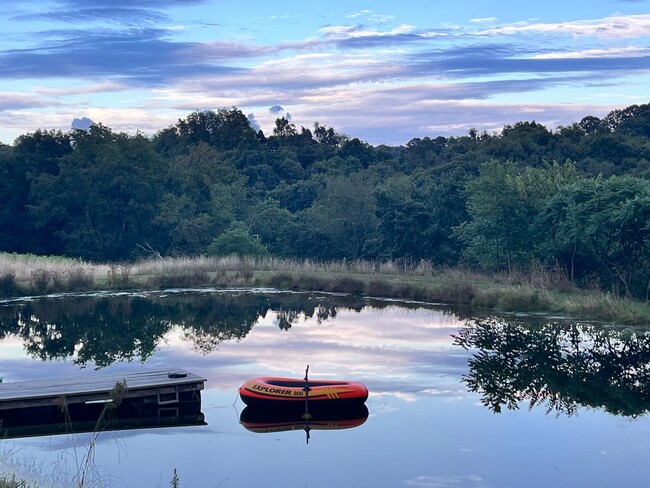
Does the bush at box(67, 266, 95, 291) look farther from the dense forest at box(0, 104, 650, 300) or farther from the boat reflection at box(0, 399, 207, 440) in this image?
the boat reflection at box(0, 399, 207, 440)

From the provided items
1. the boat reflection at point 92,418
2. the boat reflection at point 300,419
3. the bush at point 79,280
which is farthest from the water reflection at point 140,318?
the boat reflection at point 300,419

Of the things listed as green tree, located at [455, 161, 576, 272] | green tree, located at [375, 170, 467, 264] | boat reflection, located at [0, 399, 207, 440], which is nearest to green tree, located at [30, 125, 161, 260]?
green tree, located at [375, 170, 467, 264]

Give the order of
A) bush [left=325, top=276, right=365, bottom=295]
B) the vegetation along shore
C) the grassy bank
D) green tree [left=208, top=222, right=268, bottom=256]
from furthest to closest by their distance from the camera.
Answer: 1. green tree [left=208, top=222, right=268, bottom=256]
2. bush [left=325, top=276, right=365, bottom=295]
3. the vegetation along shore
4. the grassy bank

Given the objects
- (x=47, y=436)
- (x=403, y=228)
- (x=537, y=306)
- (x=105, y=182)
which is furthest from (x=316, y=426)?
(x=105, y=182)

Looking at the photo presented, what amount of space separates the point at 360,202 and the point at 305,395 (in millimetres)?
35885

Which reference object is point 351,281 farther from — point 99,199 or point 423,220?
point 99,199

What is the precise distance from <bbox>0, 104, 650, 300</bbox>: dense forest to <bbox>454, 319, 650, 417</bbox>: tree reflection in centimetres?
567

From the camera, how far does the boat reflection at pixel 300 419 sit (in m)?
18.1

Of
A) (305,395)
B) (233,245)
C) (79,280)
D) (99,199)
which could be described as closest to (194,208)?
(99,199)

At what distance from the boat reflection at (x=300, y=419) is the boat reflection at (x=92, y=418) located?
3.55ft

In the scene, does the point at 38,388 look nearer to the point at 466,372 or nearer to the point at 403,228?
the point at 466,372

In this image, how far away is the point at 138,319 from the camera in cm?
3247

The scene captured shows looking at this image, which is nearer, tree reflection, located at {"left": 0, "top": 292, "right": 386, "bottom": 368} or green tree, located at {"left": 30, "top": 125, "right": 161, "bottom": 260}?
tree reflection, located at {"left": 0, "top": 292, "right": 386, "bottom": 368}

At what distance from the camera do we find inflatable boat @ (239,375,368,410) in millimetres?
18797
